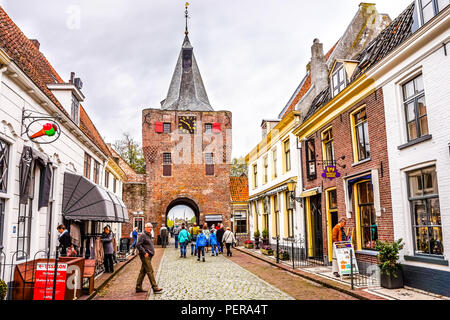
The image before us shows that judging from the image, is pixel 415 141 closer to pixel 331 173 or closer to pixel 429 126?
pixel 429 126

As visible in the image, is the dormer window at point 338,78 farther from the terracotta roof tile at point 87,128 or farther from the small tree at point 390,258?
the terracotta roof tile at point 87,128

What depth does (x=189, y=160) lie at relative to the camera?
34000 mm

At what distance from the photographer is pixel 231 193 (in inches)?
1350

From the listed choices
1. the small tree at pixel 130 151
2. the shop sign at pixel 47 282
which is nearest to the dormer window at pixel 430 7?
the shop sign at pixel 47 282

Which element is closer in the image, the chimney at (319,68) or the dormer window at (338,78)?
the dormer window at (338,78)

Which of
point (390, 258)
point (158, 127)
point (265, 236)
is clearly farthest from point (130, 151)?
point (390, 258)

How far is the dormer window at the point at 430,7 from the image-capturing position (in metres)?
8.47

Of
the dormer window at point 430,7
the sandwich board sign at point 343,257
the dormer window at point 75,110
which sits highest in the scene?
the dormer window at point 430,7

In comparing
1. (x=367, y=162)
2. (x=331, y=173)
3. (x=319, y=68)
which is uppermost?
(x=319, y=68)

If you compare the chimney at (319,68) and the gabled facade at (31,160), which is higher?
the chimney at (319,68)

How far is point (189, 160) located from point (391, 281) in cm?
2618

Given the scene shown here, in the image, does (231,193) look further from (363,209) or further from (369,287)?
(369,287)

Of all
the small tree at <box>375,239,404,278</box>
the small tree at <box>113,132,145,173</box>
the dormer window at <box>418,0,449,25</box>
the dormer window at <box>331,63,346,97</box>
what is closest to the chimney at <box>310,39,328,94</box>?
the dormer window at <box>331,63,346,97</box>

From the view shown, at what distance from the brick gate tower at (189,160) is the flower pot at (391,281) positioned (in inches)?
973
